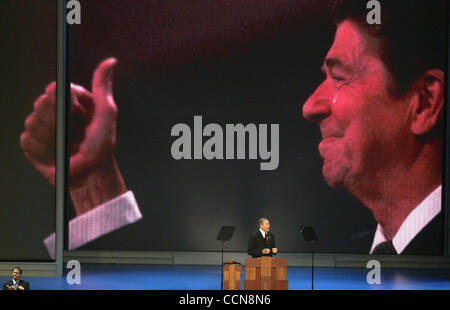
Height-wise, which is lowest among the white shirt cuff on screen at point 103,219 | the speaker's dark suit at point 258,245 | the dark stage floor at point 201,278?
the dark stage floor at point 201,278

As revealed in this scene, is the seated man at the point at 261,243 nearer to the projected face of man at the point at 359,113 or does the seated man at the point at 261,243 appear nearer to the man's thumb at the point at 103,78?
the projected face of man at the point at 359,113

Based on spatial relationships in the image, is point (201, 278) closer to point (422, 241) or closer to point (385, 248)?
point (385, 248)

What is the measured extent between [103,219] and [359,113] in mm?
5354

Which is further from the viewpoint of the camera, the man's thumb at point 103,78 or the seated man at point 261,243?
the man's thumb at point 103,78

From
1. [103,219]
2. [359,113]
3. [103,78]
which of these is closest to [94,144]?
[103,78]

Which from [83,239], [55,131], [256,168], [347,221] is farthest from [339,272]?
[55,131]

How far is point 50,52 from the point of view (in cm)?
1085

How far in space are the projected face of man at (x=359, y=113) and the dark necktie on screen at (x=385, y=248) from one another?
1.07 m

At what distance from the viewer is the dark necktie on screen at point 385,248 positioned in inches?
456

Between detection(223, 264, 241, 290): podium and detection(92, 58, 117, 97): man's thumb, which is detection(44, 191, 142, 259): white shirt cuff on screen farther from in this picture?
detection(223, 264, 241, 290): podium

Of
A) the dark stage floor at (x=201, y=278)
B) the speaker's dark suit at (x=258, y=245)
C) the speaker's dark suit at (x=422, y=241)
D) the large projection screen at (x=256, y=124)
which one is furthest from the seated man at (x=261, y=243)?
the speaker's dark suit at (x=422, y=241)

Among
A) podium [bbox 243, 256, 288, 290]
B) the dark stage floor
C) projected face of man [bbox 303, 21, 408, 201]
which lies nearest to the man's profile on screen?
projected face of man [bbox 303, 21, 408, 201]

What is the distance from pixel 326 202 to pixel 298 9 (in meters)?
3.78

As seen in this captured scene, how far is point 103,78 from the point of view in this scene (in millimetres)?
11742
